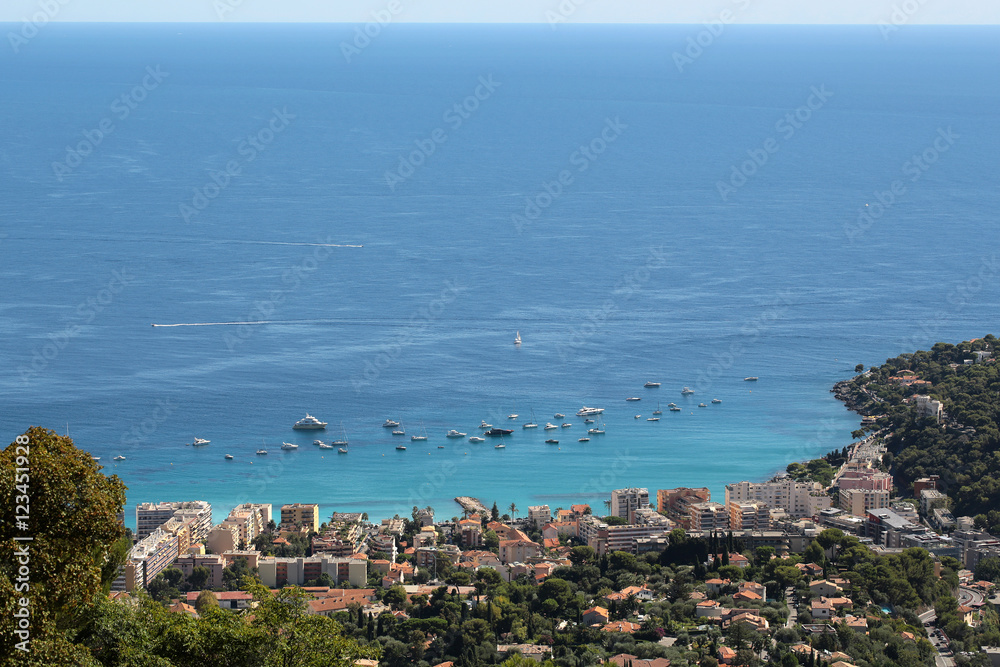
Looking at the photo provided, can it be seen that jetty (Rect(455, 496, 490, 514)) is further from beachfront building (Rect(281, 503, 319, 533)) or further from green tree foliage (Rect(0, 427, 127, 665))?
green tree foliage (Rect(0, 427, 127, 665))

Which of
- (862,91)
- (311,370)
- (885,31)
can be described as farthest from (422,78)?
(885,31)

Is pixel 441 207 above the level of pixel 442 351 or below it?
above

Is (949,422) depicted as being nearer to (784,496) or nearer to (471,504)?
(784,496)

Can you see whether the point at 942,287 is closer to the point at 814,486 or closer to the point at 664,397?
the point at 664,397

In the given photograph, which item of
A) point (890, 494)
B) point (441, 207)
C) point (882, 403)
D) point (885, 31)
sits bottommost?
point (890, 494)

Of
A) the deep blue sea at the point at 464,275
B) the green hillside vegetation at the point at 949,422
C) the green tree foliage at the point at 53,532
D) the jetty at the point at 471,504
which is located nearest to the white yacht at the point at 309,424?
the deep blue sea at the point at 464,275
